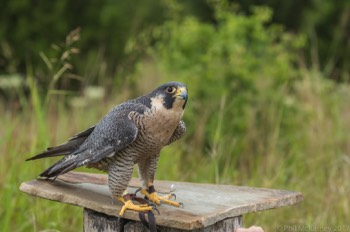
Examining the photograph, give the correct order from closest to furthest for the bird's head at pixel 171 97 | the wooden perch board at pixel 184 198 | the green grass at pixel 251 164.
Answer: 1. the wooden perch board at pixel 184 198
2. the bird's head at pixel 171 97
3. the green grass at pixel 251 164

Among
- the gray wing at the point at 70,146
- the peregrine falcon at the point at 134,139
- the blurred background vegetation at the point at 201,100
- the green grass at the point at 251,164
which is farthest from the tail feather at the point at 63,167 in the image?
→ the blurred background vegetation at the point at 201,100

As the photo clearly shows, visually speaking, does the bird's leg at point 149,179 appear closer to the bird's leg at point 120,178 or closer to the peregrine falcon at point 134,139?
the peregrine falcon at point 134,139

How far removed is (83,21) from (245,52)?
2984mm

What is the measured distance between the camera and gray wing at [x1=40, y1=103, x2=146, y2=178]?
2832 millimetres

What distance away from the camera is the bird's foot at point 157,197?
9.53 feet

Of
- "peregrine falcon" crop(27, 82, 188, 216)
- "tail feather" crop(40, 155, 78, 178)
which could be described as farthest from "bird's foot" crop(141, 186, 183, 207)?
"tail feather" crop(40, 155, 78, 178)

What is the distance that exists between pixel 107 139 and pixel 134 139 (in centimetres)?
14

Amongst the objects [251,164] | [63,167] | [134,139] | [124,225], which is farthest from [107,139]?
[251,164]

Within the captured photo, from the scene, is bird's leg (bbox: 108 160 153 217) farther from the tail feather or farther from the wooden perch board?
the tail feather

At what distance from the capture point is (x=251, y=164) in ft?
18.4

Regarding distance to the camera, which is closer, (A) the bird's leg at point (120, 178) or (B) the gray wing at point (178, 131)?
(A) the bird's leg at point (120, 178)

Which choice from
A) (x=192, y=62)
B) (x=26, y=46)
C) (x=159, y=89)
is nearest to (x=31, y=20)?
(x=26, y=46)

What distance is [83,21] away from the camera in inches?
353

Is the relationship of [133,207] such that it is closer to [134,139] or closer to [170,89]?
[134,139]
